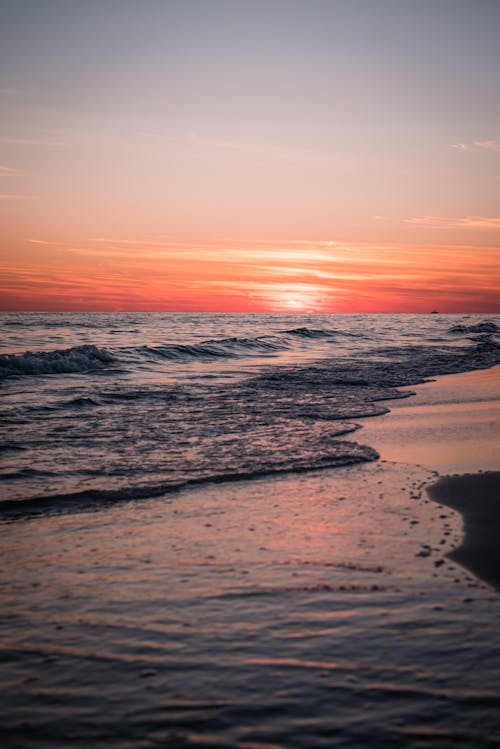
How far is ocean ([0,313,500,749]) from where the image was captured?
2.41 m

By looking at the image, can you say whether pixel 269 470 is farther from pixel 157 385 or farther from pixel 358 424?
pixel 157 385

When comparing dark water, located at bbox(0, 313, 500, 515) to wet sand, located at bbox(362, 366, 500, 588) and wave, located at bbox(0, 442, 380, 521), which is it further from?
wet sand, located at bbox(362, 366, 500, 588)

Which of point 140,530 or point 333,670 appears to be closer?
point 333,670

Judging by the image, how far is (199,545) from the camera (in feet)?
14.0

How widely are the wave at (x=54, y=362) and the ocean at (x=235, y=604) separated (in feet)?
36.3

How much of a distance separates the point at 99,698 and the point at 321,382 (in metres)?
13.8

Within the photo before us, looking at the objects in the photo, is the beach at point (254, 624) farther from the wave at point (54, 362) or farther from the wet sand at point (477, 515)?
the wave at point (54, 362)

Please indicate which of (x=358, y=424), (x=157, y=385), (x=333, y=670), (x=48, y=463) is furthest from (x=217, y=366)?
(x=333, y=670)

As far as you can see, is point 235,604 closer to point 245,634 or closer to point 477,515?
point 245,634

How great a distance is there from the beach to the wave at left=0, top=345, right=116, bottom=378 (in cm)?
1432

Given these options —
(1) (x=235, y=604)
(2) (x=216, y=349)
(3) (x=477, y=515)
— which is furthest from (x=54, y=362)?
(1) (x=235, y=604)

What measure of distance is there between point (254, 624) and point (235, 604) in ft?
0.80

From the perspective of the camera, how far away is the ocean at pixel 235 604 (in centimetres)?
241

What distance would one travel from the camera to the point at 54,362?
19.2 metres
